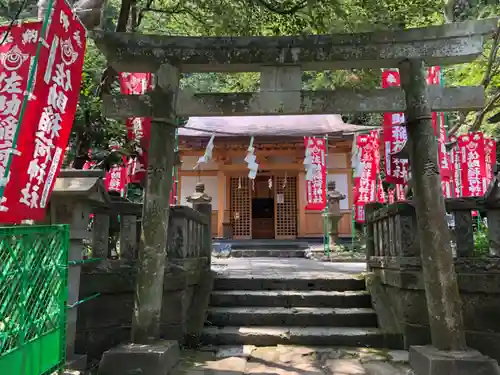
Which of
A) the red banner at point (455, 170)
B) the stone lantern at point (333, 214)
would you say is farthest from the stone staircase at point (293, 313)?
the stone lantern at point (333, 214)

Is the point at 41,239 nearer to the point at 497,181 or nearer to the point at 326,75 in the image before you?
the point at 497,181

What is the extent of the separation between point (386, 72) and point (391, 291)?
558 cm

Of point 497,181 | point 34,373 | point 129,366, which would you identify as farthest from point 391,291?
point 34,373

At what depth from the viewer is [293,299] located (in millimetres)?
5773

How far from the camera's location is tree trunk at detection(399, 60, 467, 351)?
3816 millimetres

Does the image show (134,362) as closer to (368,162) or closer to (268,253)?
(368,162)

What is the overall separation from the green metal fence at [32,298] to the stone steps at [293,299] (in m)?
2.97

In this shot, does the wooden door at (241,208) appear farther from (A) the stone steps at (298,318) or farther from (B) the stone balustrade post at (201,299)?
(A) the stone steps at (298,318)

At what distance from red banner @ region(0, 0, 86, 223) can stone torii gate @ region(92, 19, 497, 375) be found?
973 mm

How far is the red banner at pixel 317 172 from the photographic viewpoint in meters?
12.1

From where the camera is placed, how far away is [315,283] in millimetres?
6141

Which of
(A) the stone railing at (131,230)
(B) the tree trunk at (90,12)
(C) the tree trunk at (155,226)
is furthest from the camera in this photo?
(B) the tree trunk at (90,12)

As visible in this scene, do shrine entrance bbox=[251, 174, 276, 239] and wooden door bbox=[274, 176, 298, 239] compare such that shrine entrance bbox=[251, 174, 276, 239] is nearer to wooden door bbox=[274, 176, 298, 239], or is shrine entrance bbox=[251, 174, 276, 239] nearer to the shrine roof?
wooden door bbox=[274, 176, 298, 239]

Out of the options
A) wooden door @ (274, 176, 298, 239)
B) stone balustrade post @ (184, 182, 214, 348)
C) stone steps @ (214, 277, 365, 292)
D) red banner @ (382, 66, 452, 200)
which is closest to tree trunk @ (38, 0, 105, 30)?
stone balustrade post @ (184, 182, 214, 348)
